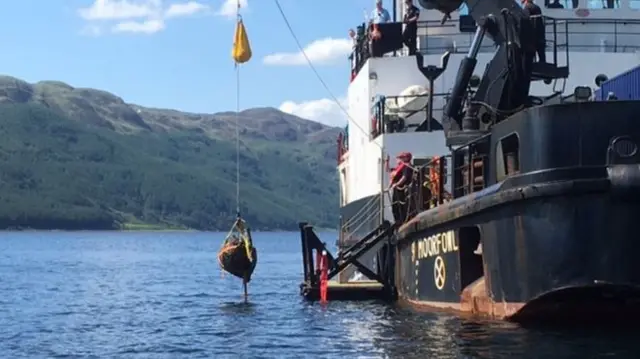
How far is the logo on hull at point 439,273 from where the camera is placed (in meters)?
18.0

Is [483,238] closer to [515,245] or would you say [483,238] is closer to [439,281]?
[515,245]

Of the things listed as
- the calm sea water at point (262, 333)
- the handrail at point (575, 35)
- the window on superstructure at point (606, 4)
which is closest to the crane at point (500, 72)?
the calm sea water at point (262, 333)

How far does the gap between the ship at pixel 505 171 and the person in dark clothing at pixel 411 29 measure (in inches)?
8.6

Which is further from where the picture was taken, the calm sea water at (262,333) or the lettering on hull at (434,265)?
the lettering on hull at (434,265)

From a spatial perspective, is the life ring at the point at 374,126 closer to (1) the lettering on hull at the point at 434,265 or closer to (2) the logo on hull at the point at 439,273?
(1) the lettering on hull at the point at 434,265

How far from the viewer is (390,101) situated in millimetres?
23938

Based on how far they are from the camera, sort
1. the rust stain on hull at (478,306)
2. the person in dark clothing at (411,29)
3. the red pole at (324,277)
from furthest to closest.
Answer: the person in dark clothing at (411,29)
the red pole at (324,277)
the rust stain on hull at (478,306)

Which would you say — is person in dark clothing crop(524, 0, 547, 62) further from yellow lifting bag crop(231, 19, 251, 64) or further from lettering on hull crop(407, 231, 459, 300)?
yellow lifting bag crop(231, 19, 251, 64)

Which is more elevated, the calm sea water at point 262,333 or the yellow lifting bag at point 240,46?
the yellow lifting bag at point 240,46

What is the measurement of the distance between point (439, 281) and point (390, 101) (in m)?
6.50

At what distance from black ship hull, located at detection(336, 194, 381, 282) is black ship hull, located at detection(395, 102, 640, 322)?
7701 millimetres

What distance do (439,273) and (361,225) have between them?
256 inches

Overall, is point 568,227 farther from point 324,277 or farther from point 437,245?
point 324,277

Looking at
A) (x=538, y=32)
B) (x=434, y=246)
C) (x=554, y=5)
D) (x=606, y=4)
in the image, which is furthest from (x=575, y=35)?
(x=434, y=246)
